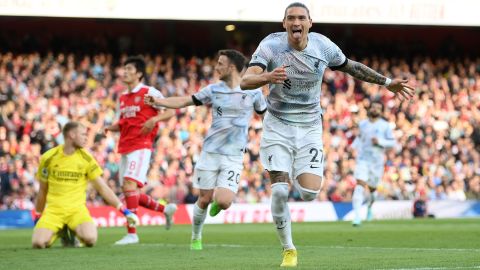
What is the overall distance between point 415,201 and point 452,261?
1888 cm

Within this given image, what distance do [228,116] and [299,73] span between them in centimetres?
394

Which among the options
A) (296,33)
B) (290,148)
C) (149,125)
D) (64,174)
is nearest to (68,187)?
(64,174)

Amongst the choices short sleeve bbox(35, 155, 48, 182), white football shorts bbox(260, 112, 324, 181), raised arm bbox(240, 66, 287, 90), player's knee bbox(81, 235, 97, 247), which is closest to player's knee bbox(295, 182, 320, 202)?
white football shorts bbox(260, 112, 324, 181)

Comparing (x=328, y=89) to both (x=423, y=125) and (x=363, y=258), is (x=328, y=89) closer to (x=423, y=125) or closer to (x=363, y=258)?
(x=423, y=125)

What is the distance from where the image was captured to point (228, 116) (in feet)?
46.4

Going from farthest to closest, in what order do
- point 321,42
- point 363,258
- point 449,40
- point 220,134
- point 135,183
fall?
point 449,40
point 135,183
point 220,134
point 363,258
point 321,42

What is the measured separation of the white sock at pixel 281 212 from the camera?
10.1 meters

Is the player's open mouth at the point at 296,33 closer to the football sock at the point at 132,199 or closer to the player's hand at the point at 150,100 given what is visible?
the player's hand at the point at 150,100

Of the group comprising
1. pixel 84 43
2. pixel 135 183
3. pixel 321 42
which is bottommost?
pixel 135 183

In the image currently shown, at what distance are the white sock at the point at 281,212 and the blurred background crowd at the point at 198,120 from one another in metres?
16.1

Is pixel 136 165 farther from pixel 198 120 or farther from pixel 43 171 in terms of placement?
pixel 198 120

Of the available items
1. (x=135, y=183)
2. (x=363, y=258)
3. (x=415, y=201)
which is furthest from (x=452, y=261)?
(x=415, y=201)

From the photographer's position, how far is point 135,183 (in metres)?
15.7

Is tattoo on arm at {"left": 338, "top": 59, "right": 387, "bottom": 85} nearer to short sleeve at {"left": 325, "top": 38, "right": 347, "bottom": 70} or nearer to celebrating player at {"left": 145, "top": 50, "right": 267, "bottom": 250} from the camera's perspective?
short sleeve at {"left": 325, "top": 38, "right": 347, "bottom": 70}
